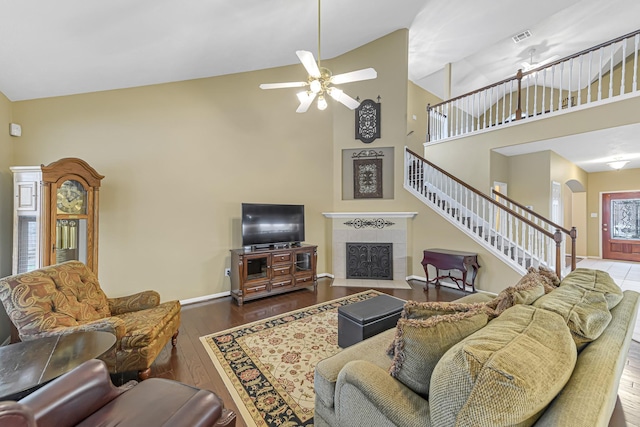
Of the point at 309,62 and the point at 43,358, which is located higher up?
the point at 309,62

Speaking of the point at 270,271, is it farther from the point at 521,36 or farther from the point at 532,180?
the point at 521,36

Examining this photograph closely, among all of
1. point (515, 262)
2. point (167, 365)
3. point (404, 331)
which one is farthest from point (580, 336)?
point (515, 262)

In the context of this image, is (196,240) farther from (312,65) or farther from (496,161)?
(496,161)

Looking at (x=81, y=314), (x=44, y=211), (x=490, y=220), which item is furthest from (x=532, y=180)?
(x=44, y=211)

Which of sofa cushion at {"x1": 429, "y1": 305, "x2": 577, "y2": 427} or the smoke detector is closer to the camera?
sofa cushion at {"x1": 429, "y1": 305, "x2": 577, "y2": 427}

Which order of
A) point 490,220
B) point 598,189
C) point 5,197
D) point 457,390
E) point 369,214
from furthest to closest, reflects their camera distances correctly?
point 598,189 < point 369,214 < point 490,220 < point 5,197 < point 457,390

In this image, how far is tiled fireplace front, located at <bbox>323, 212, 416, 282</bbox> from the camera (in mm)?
4910

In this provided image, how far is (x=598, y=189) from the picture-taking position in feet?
24.0

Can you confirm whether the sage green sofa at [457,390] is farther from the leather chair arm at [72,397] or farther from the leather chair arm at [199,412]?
the leather chair arm at [72,397]

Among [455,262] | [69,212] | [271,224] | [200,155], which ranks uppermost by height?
[200,155]

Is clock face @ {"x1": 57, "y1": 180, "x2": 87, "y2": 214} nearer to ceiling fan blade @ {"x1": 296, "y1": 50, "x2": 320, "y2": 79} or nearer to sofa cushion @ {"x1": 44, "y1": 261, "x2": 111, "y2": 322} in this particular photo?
sofa cushion @ {"x1": 44, "y1": 261, "x2": 111, "y2": 322}

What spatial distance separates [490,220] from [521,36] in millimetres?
4148

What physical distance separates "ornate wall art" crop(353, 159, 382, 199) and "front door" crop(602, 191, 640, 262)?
22.7 feet

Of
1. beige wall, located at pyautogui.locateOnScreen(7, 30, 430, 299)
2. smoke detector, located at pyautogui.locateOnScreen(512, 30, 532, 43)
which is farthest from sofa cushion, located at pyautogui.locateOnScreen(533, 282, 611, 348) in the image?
smoke detector, located at pyautogui.locateOnScreen(512, 30, 532, 43)
